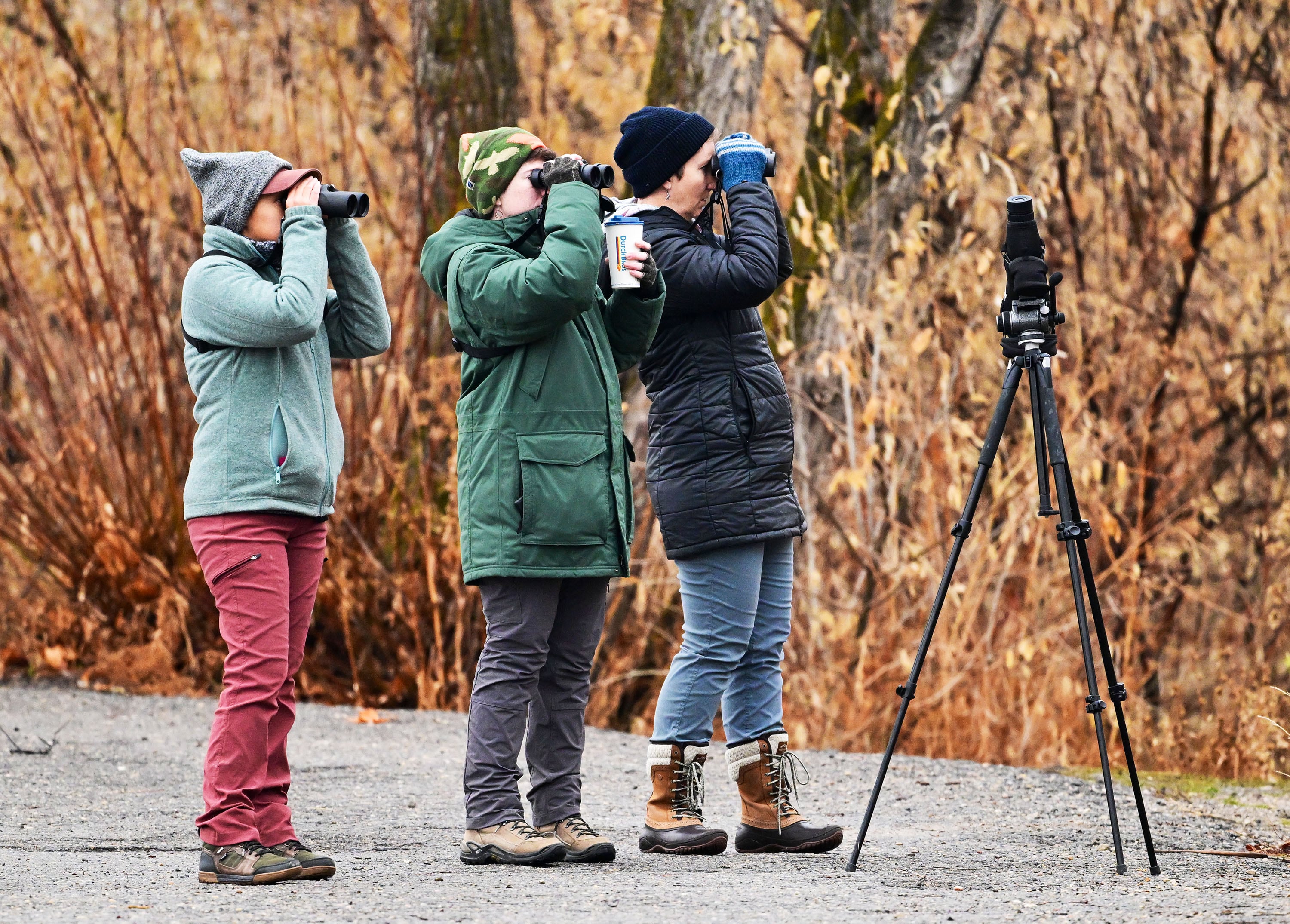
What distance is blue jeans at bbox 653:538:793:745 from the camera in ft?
15.1

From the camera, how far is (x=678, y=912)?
3738mm

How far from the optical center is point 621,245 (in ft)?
14.2

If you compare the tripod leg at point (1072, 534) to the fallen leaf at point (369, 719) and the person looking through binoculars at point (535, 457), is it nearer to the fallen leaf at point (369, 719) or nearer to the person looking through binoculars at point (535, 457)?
the person looking through binoculars at point (535, 457)

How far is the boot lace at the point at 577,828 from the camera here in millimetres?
4465

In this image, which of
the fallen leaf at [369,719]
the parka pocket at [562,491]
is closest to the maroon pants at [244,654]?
the parka pocket at [562,491]

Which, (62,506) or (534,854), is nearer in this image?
(534,854)

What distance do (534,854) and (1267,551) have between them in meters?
5.91

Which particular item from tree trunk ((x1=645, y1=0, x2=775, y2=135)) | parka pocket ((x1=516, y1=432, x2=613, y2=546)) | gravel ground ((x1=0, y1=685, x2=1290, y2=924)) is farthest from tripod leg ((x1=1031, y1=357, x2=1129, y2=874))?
tree trunk ((x1=645, y1=0, x2=775, y2=135))

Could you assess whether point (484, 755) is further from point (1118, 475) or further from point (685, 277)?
point (1118, 475)

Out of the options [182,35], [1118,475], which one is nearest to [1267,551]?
[1118,475]

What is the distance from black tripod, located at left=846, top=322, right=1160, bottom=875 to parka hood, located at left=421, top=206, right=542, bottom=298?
1285 millimetres

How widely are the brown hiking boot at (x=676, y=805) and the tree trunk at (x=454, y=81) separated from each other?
13.6ft

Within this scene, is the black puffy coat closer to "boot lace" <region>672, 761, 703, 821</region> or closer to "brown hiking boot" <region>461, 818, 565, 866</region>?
"boot lace" <region>672, 761, 703, 821</region>

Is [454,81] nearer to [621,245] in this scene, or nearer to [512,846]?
[621,245]
